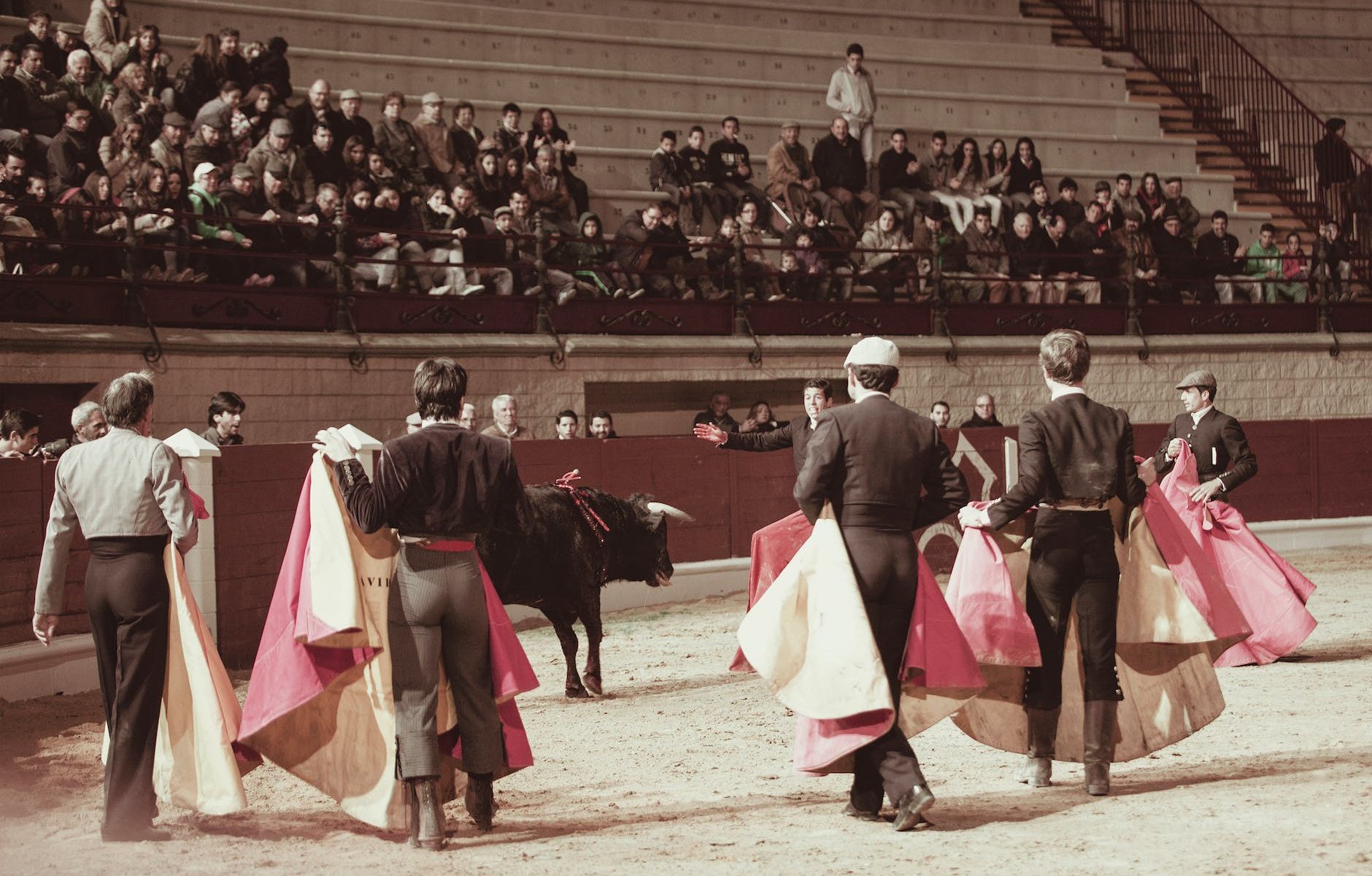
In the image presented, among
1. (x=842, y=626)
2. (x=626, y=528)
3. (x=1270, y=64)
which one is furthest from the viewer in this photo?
(x=1270, y=64)

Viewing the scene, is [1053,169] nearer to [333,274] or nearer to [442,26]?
[442,26]

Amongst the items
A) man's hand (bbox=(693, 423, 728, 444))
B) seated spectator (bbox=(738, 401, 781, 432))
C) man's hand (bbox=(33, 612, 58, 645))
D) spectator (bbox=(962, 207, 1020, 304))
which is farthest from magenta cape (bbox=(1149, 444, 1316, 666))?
spectator (bbox=(962, 207, 1020, 304))

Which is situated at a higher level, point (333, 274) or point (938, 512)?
point (333, 274)

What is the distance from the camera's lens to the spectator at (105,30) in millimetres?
12375

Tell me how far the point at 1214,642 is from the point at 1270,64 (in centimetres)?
1887

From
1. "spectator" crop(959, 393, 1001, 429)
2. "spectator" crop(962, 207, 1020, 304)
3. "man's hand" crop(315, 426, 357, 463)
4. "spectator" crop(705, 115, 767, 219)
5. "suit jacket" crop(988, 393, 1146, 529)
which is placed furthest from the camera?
"spectator" crop(962, 207, 1020, 304)

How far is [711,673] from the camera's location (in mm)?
8875

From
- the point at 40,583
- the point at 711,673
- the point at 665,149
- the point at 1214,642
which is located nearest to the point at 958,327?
the point at 665,149

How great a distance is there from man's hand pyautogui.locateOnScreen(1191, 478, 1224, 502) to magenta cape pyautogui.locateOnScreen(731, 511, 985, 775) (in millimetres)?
3327

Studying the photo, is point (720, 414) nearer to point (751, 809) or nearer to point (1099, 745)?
point (751, 809)

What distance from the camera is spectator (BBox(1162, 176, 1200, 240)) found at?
17156 mm

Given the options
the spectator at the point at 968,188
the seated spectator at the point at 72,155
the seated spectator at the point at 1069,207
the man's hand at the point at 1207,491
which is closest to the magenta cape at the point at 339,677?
the man's hand at the point at 1207,491

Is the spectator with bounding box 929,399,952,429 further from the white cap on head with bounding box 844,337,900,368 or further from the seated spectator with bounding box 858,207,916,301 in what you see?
the white cap on head with bounding box 844,337,900,368

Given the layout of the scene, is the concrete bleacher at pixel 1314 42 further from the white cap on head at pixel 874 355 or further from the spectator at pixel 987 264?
the white cap on head at pixel 874 355
